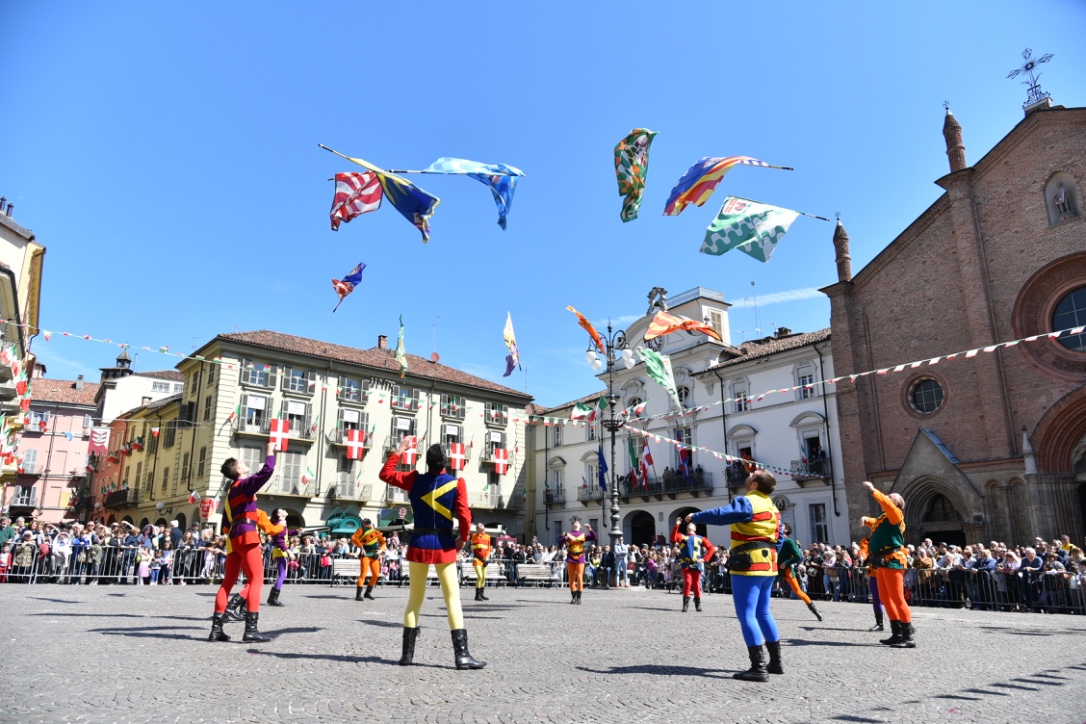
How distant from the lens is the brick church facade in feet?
80.2

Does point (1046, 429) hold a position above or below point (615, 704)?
above

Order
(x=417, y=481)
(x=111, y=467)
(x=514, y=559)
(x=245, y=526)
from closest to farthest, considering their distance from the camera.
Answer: (x=417, y=481), (x=245, y=526), (x=514, y=559), (x=111, y=467)

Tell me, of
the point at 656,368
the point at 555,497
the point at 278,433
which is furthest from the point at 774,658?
the point at 555,497

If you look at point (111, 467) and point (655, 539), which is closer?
point (655, 539)

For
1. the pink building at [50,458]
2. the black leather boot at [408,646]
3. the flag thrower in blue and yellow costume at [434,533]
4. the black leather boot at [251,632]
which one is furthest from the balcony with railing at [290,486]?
the black leather boot at [408,646]

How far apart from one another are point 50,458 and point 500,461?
40449 mm

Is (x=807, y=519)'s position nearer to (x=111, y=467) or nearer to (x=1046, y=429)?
(x=1046, y=429)

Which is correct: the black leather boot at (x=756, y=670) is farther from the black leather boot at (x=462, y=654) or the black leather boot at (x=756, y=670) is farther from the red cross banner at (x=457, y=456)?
the red cross banner at (x=457, y=456)

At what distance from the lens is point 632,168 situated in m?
16.4

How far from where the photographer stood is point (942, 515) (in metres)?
27.5

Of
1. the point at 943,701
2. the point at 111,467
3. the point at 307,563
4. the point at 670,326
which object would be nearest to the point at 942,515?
the point at 670,326

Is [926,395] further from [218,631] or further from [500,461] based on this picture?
[500,461]

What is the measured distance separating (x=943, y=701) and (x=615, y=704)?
2.45 meters

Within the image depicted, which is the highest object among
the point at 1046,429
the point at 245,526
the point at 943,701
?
the point at 1046,429
